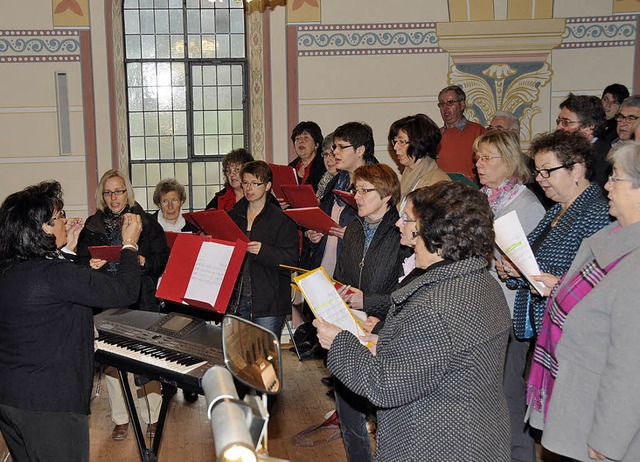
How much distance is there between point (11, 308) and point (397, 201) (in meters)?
1.86

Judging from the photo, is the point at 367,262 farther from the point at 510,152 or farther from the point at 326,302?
the point at 510,152

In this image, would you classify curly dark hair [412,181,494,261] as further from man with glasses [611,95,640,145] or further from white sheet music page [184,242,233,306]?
man with glasses [611,95,640,145]

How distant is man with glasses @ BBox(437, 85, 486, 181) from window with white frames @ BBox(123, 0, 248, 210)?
2626mm

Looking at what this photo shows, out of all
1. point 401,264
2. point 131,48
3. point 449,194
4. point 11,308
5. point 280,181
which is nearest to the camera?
point 449,194

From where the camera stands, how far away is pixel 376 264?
3398 millimetres

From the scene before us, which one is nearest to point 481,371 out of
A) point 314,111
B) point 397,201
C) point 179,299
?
point 397,201

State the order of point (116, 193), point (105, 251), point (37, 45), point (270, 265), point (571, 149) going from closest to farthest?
point (571, 149), point (105, 251), point (270, 265), point (116, 193), point (37, 45)

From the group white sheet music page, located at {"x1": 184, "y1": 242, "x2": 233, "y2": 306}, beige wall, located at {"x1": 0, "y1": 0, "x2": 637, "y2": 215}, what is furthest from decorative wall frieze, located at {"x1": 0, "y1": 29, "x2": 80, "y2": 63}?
white sheet music page, located at {"x1": 184, "y1": 242, "x2": 233, "y2": 306}

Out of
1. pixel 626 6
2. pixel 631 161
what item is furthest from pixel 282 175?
pixel 626 6

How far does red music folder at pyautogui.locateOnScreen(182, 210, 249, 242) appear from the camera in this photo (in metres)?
4.02

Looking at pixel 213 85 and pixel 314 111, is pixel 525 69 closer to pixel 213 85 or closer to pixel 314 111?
pixel 314 111

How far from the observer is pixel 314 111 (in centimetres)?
733

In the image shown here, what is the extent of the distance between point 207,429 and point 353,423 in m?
1.62

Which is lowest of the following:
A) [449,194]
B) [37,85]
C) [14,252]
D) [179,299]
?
[179,299]
